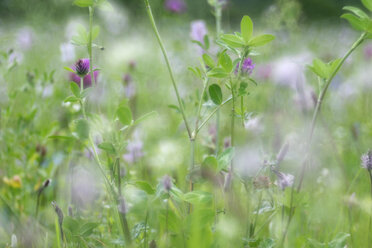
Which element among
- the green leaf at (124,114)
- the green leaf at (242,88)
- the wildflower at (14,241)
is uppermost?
the green leaf at (242,88)

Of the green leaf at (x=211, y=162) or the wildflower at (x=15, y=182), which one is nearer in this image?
the green leaf at (x=211, y=162)

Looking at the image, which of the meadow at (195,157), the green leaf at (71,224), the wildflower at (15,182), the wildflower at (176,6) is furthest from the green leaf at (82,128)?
the wildflower at (176,6)

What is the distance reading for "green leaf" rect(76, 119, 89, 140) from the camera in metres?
0.47

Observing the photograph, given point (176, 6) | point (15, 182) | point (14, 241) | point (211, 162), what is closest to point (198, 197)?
point (211, 162)

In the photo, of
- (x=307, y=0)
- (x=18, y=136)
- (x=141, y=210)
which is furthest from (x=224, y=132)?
(x=307, y=0)

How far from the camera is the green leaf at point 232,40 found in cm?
49

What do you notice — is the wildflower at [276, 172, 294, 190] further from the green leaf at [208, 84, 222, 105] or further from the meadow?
the green leaf at [208, 84, 222, 105]

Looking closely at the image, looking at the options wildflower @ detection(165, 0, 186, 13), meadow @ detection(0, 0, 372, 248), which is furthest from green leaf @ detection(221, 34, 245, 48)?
wildflower @ detection(165, 0, 186, 13)

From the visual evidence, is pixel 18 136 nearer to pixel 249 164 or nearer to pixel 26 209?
pixel 26 209

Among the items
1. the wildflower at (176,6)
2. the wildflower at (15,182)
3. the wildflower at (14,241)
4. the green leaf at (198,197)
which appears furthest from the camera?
the wildflower at (176,6)

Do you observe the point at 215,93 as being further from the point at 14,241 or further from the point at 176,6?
the point at 176,6

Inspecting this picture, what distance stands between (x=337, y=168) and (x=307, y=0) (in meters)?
3.93

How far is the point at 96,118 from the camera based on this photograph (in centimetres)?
50

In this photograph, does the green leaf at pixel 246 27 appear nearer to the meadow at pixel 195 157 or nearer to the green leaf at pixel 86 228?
the meadow at pixel 195 157
